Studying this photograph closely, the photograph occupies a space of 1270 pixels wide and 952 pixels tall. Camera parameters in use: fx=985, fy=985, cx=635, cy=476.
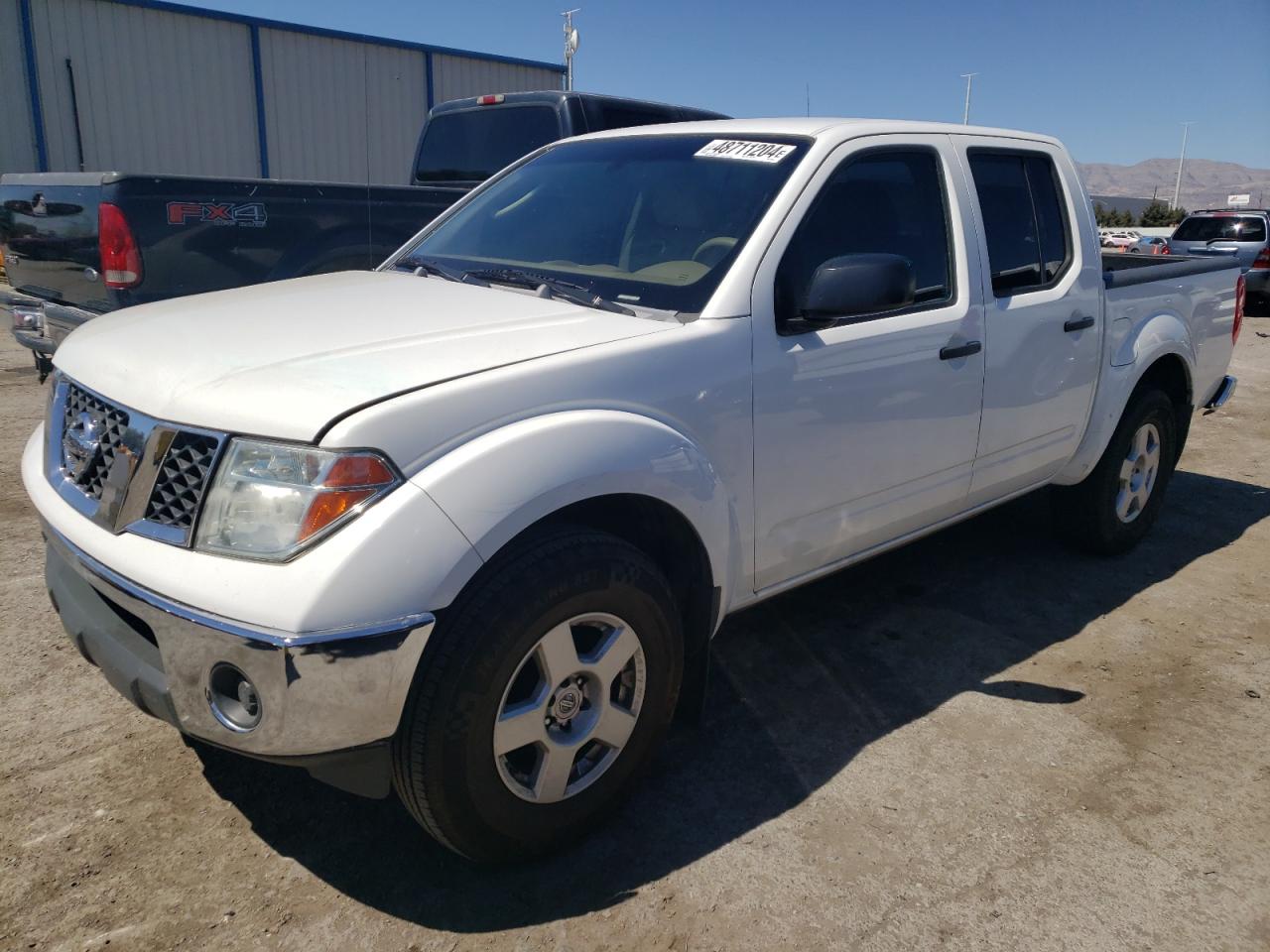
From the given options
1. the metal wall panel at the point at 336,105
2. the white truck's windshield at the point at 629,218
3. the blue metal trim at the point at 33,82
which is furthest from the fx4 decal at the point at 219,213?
the metal wall panel at the point at 336,105

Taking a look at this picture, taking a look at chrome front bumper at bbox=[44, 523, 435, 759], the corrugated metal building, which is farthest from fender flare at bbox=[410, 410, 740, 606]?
the corrugated metal building

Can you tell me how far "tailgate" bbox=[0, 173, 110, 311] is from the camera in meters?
5.14

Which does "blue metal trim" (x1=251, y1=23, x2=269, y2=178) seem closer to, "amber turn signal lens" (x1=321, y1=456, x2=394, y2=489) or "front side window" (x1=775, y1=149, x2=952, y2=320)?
"front side window" (x1=775, y1=149, x2=952, y2=320)

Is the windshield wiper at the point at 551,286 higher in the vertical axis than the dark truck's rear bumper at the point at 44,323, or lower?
higher

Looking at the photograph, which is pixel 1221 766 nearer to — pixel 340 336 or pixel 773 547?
pixel 773 547

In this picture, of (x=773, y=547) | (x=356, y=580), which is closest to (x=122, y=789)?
(x=356, y=580)

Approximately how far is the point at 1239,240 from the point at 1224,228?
0.38m

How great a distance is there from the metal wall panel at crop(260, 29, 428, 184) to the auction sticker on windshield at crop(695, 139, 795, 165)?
1533 centimetres

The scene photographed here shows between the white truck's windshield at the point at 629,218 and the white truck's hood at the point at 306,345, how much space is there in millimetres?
259

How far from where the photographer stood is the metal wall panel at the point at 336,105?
17.1 metres

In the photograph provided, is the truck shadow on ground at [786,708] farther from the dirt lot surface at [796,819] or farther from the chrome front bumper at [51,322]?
the chrome front bumper at [51,322]

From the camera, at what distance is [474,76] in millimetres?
19016

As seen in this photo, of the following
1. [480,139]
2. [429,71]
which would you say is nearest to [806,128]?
[480,139]

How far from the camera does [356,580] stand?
6.43ft
